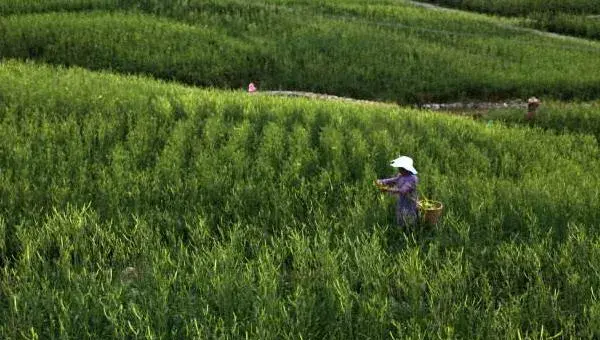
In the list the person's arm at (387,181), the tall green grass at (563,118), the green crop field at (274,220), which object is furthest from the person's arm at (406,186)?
the tall green grass at (563,118)

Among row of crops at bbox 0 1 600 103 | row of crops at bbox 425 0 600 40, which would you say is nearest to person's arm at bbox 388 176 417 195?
row of crops at bbox 0 1 600 103

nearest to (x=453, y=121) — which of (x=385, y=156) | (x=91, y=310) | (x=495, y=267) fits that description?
(x=385, y=156)

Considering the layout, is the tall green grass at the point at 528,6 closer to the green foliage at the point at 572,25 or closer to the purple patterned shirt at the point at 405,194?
the green foliage at the point at 572,25

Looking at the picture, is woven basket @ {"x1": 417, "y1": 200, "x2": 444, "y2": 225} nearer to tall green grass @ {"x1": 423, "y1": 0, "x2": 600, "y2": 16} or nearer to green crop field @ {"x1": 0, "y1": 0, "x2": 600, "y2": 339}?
green crop field @ {"x1": 0, "y1": 0, "x2": 600, "y2": 339}

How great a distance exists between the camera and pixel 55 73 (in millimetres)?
11969

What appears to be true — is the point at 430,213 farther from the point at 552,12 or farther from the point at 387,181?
the point at 552,12

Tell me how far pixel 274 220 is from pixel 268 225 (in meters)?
0.10

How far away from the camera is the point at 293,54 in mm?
20297

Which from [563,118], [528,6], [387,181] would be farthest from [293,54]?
[528,6]

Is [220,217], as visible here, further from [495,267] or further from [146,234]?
[495,267]

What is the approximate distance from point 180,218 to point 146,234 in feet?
2.88

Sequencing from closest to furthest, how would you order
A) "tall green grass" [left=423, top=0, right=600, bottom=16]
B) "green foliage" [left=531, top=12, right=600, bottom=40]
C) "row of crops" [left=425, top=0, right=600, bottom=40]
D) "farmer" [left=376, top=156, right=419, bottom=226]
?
"farmer" [left=376, top=156, right=419, bottom=226] < "green foliage" [left=531, top=12, right=600, bottom=40] < "row of crops" [left=425, top=0, right=600, bottom=40] < "tall green grass" [left=423, top=0, right=600, bottom=16]

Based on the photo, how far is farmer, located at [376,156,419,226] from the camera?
5098mm

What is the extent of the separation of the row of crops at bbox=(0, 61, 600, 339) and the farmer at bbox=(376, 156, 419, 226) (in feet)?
0.58
